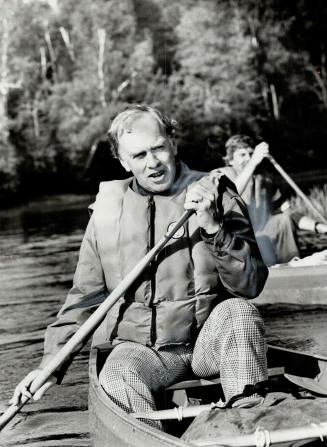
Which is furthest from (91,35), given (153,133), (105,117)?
(153,133)

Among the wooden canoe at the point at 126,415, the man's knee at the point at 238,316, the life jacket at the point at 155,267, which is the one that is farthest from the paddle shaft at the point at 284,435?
the life jacket at the point at 155,267

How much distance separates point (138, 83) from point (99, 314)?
71.1ft

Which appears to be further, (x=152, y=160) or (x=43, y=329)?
(x=43, y=329)

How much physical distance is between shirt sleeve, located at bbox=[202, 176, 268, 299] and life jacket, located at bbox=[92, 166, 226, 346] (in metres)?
0.11

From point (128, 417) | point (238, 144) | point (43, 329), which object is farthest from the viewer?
point (238, 144)

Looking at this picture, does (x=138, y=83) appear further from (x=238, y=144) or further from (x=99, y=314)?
(x=99, y=314)

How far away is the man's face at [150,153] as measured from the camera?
244cm

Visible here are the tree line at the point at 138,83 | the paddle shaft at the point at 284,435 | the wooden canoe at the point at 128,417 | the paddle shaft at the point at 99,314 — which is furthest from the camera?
the tree line at the point at 138,83

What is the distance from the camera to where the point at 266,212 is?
5.71m

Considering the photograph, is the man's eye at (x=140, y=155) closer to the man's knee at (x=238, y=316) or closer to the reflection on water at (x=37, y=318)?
the man's knee at (x=238, y=316)

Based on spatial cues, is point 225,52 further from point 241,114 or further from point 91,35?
point 91,35

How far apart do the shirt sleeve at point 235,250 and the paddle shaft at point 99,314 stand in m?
0.12

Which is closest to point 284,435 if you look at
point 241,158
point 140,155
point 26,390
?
point 26,390

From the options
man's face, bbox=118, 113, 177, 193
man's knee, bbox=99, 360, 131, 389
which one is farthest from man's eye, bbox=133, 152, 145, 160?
man's knee, bbox=99, 360, 131, 389
